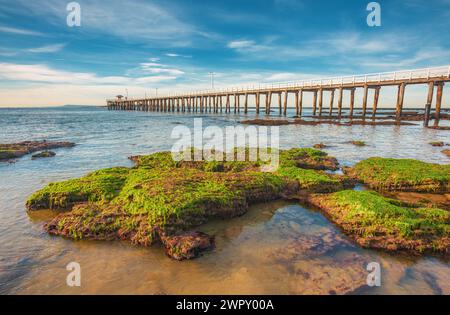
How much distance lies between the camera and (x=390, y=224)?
6176 mm

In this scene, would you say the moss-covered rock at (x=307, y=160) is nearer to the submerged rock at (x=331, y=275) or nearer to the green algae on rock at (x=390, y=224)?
the green algae on rock at (x=390, y=224)

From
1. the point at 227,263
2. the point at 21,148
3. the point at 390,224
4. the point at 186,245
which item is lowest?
the point at 227,263

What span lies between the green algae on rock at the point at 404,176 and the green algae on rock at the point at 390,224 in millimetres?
2506

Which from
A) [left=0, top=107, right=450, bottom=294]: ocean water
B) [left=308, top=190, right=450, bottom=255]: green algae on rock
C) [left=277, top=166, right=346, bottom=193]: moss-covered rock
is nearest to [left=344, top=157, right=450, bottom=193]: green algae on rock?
[left=277, top=166, right=346, bottom=193]: moss-covered rock

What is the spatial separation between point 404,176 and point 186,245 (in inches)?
337

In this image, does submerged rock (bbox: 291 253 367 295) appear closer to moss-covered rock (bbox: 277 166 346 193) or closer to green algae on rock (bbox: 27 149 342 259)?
green algae on rock (bbox: 27 149 342 259)

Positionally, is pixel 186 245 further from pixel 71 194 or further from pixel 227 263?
pixel 71 194

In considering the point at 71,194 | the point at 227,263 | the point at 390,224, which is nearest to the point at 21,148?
the point at 71,194

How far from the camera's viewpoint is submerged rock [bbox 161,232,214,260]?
5386 millimetres

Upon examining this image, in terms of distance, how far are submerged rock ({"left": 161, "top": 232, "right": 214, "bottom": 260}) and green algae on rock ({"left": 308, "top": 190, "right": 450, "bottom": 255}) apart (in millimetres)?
3396

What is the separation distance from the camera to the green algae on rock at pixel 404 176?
935cm

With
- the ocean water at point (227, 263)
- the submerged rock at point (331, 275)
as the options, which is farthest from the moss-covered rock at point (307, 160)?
the submerged rock at point (331, 275)

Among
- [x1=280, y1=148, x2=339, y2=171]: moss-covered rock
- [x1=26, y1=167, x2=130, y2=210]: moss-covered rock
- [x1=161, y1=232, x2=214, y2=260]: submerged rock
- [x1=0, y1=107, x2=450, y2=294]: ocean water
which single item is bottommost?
[x1=0, y1=107, x2=450, y2=294]: ocean water
